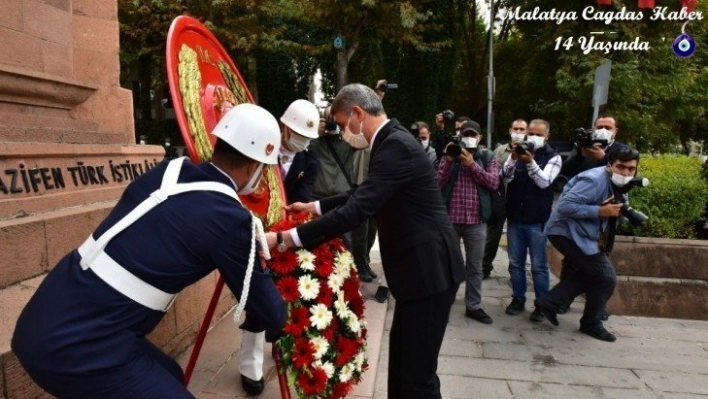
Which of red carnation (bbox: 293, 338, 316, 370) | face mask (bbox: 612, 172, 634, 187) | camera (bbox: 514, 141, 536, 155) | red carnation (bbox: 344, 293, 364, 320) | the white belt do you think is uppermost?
camera (bbox: 514, 141, 536, 155)

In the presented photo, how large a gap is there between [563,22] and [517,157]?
14.4m

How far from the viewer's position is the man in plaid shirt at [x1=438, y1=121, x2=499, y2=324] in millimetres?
4906

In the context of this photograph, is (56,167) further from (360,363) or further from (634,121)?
(634,121)

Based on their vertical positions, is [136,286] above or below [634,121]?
below

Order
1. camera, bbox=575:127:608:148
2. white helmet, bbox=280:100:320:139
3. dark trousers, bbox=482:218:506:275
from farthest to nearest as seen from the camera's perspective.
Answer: dark trousers, bbox=482:218:506:275
camera, bbox=575:127:608:148
white helmet, bbox=280:100:320:139

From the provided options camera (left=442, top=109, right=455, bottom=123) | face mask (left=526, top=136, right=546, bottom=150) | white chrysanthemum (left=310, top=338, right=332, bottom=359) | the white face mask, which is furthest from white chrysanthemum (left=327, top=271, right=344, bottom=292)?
camera (left=442, top=109, right=455, bottom=123)

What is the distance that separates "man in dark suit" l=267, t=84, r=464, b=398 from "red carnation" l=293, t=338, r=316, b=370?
47 cm

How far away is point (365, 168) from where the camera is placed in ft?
17.9

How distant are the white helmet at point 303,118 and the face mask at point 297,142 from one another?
0.13 m

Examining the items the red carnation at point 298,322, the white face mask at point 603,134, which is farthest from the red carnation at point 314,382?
the white face mask at point 603,134

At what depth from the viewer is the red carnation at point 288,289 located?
233 centimetres

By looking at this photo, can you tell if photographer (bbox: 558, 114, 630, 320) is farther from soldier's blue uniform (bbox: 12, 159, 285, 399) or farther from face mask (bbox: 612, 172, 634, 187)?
soldier's blue uniform (bbox: 12, 159, 285, 399)

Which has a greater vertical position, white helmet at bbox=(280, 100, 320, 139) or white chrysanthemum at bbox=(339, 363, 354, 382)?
white helmet at bbox=(280, 100, 320, 139)

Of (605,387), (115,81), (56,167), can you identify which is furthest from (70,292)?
(605,387)
